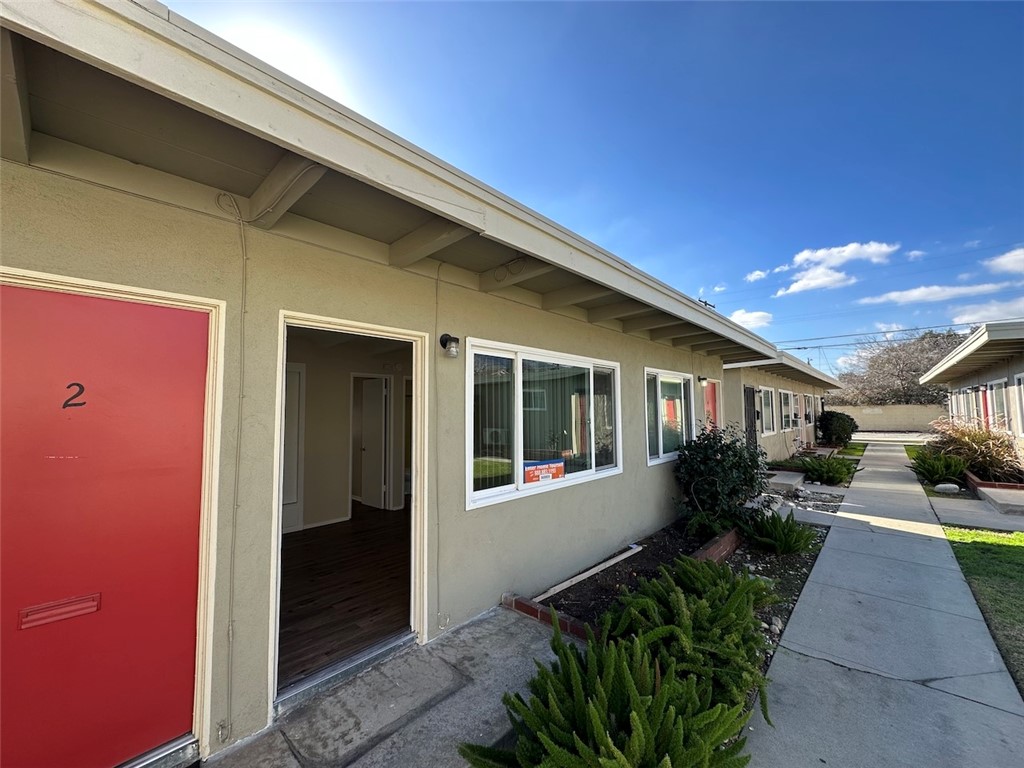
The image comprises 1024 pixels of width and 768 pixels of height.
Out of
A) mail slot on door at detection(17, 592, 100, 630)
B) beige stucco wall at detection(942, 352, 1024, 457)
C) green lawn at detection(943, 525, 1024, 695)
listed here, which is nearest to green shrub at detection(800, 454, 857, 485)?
beige stucco wall at detection(942, 352, 1024, 457)

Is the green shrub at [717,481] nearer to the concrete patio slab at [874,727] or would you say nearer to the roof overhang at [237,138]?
the concrete patio slab at [874,727]

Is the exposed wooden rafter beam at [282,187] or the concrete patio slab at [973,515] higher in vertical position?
the exposed wooden rafter beam at [282,187]

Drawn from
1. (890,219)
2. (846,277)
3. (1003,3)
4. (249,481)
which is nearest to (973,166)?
(890,219)

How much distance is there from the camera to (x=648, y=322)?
5.36m

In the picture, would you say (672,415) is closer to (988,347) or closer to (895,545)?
(895,545)

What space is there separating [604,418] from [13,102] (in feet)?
16.7

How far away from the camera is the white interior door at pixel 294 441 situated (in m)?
5.88

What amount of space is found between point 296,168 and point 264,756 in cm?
282

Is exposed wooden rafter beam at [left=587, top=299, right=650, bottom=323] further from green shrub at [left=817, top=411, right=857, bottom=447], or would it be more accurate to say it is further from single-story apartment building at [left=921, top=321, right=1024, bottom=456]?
green shrub at [left=817, top=411, right=857, bottom=447]

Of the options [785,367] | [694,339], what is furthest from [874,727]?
[785,367]

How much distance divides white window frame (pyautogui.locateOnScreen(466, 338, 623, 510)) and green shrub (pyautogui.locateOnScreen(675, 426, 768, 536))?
1.51m

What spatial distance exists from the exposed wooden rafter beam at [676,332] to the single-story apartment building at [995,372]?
19.7ft

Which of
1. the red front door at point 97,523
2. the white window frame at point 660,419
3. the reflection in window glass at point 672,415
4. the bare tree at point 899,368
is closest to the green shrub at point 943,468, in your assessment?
the white window frame at point 660,419

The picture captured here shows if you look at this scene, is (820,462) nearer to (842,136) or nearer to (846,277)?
(842,136)
